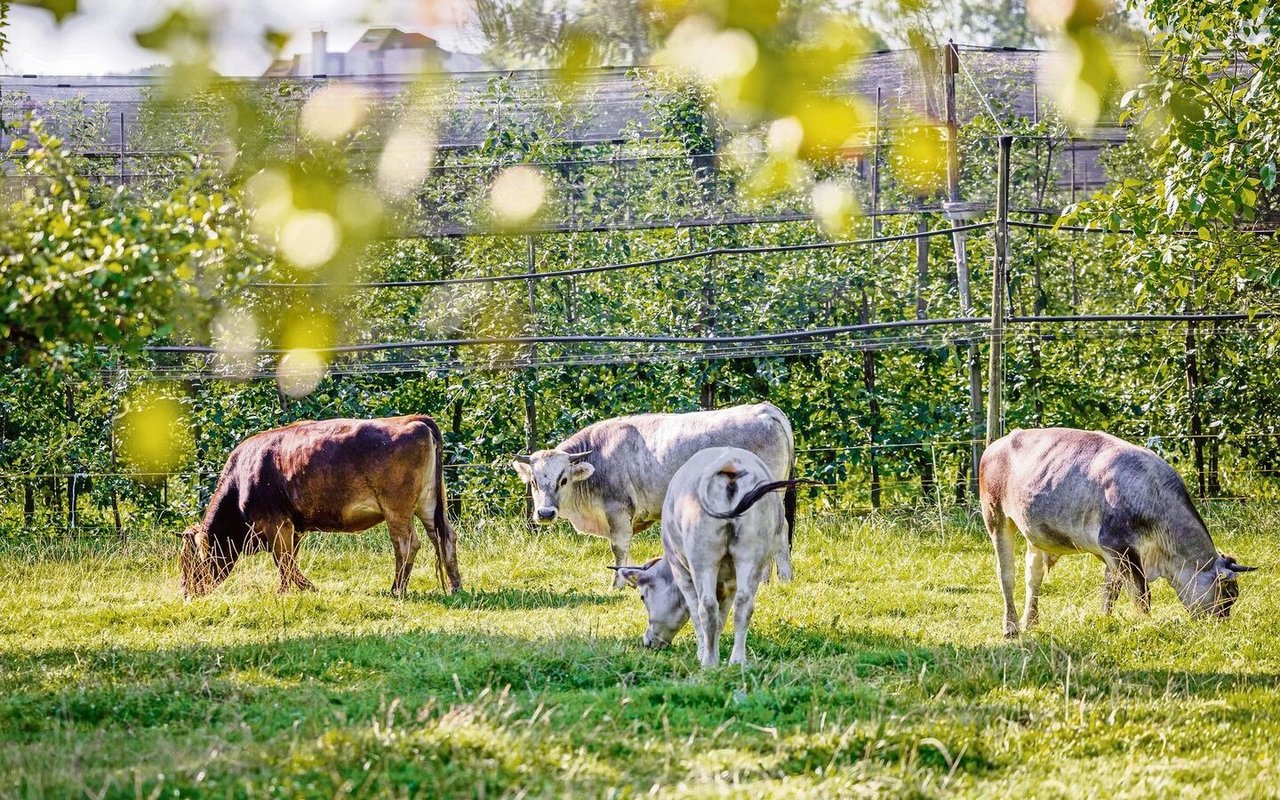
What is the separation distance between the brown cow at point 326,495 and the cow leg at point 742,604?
383 centimetres

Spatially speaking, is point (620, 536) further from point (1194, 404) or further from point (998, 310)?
point (1194, 404)

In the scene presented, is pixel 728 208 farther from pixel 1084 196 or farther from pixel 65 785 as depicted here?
pixel 65 785

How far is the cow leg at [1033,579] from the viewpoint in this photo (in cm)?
864

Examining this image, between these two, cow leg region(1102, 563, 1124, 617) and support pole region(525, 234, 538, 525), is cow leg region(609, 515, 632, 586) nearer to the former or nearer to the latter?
support pole region(525, 234, 538, 525)

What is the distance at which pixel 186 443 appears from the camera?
14195mm

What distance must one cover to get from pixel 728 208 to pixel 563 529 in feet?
12.5

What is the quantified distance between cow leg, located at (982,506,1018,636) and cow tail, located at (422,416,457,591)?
419 cm

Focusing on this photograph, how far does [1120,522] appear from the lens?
8359mm

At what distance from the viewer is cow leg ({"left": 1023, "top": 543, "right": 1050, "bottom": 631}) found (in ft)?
28.3

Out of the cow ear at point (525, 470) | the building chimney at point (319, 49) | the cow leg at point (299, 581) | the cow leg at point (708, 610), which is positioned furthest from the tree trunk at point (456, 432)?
the building chimney at point (319, 49)

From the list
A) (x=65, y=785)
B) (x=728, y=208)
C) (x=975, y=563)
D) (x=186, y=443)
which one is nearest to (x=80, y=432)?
(x=186, y=443)

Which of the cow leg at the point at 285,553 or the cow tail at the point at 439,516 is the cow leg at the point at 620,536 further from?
the cow leg at the point at 285,553

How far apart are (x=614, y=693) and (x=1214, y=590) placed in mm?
4268

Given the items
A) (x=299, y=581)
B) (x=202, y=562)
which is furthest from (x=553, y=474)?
(x=202, y=562)
